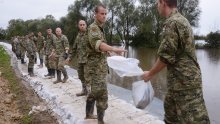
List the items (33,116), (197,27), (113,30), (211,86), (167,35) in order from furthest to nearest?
(113,30) < (197,27) < (211,86) < (33,116) < (167,35)

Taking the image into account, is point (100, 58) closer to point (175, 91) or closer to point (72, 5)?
point (175, 91)

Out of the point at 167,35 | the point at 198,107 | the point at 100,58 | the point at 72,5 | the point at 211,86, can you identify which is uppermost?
the point at 72,5

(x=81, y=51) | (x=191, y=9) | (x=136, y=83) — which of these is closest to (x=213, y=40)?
(x=191, y=9)

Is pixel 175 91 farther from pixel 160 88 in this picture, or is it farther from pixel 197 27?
pixel 197 27

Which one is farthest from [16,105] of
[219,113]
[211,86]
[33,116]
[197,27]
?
[197,27]

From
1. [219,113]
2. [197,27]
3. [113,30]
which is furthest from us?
[113,30]

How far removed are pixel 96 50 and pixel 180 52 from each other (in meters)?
1.70

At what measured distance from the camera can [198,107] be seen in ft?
11.8

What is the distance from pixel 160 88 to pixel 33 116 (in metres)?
6.17

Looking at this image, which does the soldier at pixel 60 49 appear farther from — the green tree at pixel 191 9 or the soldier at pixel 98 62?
the green tree at pixel 191 9

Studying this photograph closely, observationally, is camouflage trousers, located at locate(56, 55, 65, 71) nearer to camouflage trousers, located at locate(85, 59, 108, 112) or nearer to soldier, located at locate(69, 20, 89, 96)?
soldier, located at locate(69, 20, 89, 96)

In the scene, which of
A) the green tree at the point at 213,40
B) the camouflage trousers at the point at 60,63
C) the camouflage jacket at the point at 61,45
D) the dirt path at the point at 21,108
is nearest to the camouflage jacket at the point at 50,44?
the camouflage jacket at the point at 61,45

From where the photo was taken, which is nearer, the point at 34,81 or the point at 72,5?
the point at 34,81

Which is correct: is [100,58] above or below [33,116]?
above
